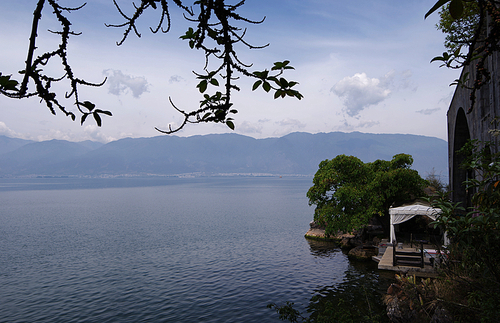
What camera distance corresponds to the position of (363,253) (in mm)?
28109

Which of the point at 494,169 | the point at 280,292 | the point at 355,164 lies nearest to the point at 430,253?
the point at 280,292

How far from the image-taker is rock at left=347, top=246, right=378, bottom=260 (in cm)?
2773

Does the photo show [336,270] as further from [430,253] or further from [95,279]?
[95,279]

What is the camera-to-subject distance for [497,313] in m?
6.18

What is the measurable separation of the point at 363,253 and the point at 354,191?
552cm

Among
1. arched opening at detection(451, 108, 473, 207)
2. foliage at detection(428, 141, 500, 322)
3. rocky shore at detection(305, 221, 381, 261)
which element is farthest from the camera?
rocky shore at detection(305, 221, 381, 261)

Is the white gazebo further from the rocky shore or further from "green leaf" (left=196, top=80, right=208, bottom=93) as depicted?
"green leaf" (left=196, top=80, right=208, bottom=93)

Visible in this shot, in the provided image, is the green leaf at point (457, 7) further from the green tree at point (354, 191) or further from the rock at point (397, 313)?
the green tree at point (354, 191)

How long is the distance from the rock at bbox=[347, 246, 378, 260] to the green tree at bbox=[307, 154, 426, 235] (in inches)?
83.3

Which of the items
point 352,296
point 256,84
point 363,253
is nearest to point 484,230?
point 256,84

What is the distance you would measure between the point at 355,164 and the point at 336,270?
35.0 feet

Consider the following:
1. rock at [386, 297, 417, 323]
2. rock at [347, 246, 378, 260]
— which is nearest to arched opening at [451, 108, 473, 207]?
rock at [386, 297, 417, 323]

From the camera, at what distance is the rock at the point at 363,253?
27.7 metres

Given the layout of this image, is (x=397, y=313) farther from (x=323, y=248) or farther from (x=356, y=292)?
(x=323, y=248)
